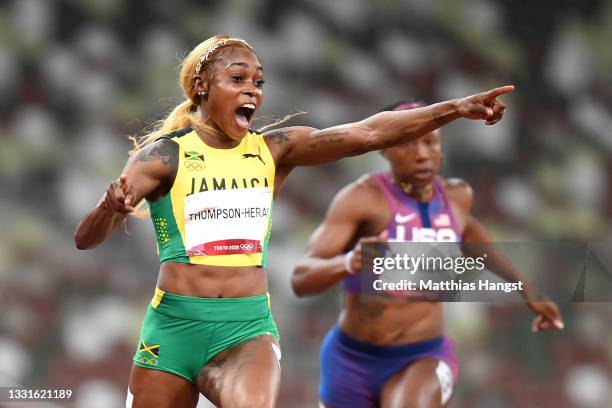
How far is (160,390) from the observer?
3088mm

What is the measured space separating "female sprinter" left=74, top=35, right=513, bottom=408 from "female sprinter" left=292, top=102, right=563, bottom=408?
916 mm

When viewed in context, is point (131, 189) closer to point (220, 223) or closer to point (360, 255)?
point (220, 223)

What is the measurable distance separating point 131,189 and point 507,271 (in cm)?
208

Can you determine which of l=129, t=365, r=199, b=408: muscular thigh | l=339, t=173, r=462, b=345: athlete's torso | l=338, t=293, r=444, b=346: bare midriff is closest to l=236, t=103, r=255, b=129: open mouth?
l=129, t=365, r=199, b=408: muscular thigh

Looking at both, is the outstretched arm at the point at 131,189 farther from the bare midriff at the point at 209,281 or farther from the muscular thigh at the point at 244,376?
the muscular thigh at the point at 244,376

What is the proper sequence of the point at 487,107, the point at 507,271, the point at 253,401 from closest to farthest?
the point at 253,401, the point at 487,107, the point at 507,271

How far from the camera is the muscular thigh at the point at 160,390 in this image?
3084mm

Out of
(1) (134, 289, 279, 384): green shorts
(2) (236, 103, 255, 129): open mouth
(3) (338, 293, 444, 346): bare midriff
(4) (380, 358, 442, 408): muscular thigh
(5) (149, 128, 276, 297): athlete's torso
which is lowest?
(4) (380, 358, 442, 408): muscular thigh

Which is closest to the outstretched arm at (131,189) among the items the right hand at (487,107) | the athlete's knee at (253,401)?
the athlete's knee at (253,401)

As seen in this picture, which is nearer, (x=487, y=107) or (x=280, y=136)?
(x=487, y=107)

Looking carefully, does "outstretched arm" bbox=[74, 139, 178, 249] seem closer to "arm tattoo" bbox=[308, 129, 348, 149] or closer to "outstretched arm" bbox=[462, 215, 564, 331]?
"arm tattoo" bbox=[308, 129, 348, 149]

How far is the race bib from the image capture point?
3.09 metres

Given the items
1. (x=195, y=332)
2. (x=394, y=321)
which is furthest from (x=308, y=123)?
(x=195, y=332)

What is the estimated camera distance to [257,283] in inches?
125
